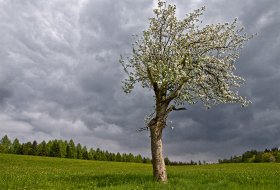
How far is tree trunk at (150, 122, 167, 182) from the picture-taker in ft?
82.0

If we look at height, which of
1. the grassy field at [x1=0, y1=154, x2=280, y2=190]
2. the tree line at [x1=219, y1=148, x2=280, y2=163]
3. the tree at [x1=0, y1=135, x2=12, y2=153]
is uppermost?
the tree at [x1=0, y1=135, x2=12, y2=153]

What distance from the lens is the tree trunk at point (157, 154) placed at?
24998mm

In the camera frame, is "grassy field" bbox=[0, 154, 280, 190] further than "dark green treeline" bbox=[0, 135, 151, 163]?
No

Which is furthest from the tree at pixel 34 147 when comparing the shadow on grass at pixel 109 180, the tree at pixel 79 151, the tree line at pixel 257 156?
the shadow on grass at pixel 109 180

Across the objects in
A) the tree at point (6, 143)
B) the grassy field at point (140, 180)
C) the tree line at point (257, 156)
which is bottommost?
the grassy field at point (140, 180)

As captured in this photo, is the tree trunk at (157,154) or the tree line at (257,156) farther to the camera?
the tree line at (257,156)

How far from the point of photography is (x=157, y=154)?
82.7ft

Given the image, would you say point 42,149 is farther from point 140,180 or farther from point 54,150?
point 140,180

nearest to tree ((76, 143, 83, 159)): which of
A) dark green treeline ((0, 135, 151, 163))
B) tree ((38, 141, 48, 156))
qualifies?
dark green treeline ((0, 135, 151, 163))

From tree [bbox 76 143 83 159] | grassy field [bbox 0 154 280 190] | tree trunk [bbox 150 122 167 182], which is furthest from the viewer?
tree [bbox 76 143 83 159]

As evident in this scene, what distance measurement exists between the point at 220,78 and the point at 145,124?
7045 millimetres

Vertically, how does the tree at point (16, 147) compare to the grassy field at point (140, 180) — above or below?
above

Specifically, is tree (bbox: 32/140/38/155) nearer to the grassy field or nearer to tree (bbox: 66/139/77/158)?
tree (bbox: 66/139/77/158)

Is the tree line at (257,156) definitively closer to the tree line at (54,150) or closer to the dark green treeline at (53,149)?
the tree line at (54,150)
